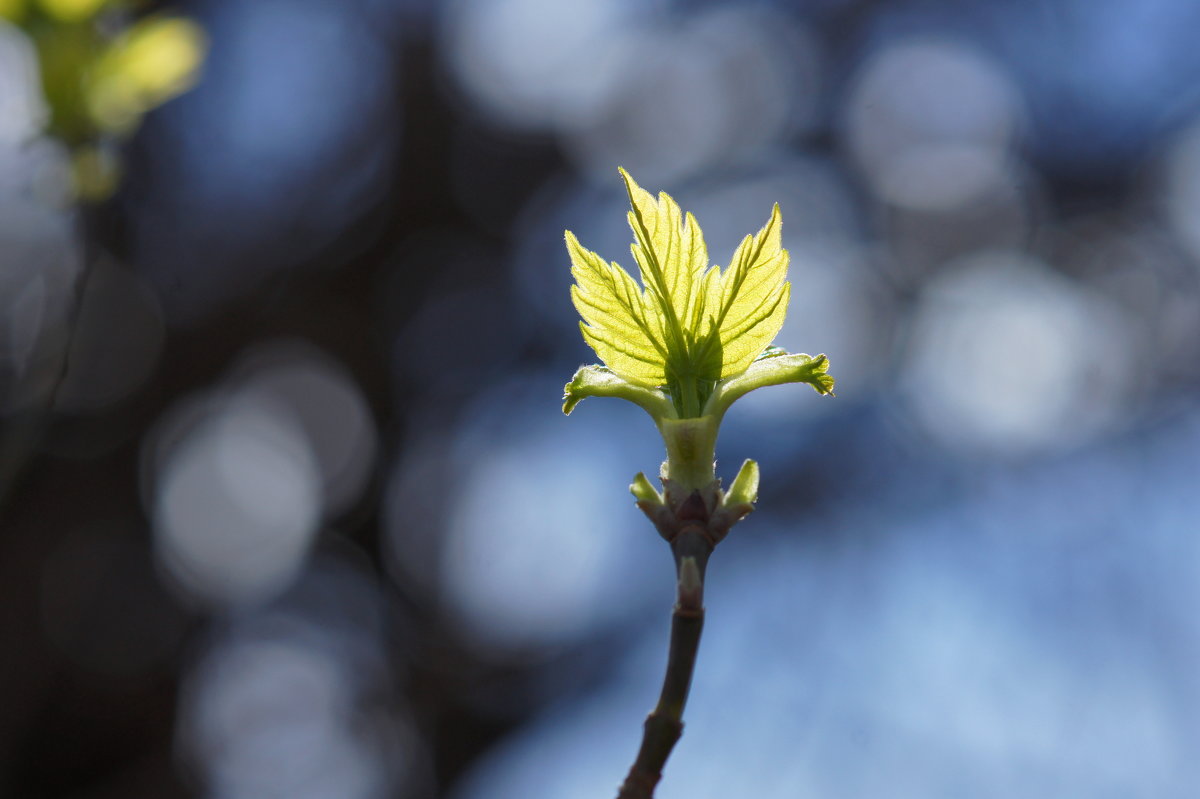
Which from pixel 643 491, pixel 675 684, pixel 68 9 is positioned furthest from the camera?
pixel 68 9

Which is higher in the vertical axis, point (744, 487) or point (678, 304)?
point (678, 304)

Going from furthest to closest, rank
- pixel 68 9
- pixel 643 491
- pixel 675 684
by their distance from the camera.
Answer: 1. pixel 68 9
2. pixel 643 491
3. pixel 675 684

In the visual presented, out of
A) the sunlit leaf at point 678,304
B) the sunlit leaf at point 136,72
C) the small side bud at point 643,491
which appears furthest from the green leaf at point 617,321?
the sunlit leaf at point 136,72

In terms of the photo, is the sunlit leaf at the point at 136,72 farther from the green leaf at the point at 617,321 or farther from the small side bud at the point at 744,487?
the small side bud at the point at 744,487

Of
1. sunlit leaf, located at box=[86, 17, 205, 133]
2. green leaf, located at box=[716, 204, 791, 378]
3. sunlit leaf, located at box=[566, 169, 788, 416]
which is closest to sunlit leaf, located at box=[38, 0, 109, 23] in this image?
sunlit leaf, located at box=[86, 17, 205, 133]

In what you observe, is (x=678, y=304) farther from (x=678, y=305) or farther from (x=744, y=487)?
(x=744, y=487)

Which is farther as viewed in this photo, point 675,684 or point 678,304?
point 678,304

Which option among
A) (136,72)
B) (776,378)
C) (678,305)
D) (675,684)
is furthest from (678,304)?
(136,72)
